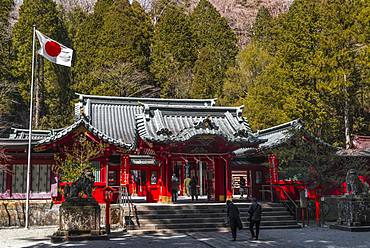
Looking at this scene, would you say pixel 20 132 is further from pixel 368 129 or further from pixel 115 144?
pixel 368 129

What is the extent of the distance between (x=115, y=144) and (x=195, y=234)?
25.2ft

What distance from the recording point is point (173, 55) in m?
47.2

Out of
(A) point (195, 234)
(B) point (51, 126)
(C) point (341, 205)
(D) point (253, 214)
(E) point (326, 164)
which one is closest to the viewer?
(D) point (253, 214)

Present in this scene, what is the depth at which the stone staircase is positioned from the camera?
17219 mm

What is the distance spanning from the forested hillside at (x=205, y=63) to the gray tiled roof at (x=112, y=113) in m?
7.55

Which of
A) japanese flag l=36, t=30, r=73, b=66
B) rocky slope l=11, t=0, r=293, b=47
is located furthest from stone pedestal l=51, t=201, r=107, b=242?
rocky slope l=11, t=0, r=293, b=47

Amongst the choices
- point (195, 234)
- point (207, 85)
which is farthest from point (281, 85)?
point (195, 234)

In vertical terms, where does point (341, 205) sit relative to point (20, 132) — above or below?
below

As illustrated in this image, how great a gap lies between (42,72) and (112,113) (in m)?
16.0

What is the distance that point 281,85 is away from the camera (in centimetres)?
3309

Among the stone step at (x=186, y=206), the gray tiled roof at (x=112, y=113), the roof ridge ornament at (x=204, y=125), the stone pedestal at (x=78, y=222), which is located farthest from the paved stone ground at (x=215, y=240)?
the gray tiled roof at (x=112, y=113)

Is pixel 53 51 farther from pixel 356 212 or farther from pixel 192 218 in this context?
pixel 356 212

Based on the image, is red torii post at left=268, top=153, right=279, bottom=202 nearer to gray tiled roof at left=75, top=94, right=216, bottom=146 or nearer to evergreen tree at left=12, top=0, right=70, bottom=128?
gray tiled roof at left=75, top=94, right=216, bottom=146

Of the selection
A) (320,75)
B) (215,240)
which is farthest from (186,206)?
(320,75)
